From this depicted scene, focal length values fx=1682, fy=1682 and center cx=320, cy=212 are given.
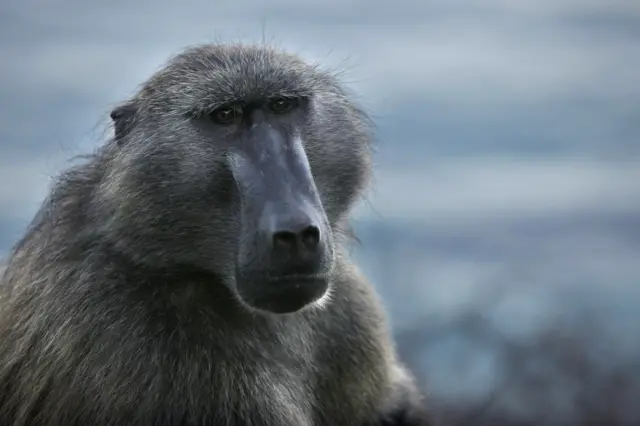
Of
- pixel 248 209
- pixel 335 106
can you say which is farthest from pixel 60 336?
pixel 335 106

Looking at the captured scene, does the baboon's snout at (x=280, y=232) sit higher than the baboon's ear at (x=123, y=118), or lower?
lower

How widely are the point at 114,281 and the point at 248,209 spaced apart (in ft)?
1.98

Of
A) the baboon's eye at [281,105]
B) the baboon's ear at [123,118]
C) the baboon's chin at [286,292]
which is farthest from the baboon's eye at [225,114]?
the baboon's chin at [286,292]

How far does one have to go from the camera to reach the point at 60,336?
5.77 m

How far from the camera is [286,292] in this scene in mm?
5418

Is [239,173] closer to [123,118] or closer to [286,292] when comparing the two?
[286,292]

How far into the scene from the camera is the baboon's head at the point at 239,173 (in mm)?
5422

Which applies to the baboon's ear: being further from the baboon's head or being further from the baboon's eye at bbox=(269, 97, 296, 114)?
the baboon's eye at bbox=(269, 97, 296, 114)

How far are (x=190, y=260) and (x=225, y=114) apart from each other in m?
0.52

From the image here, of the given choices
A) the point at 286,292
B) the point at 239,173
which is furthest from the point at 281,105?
the point at 286,292

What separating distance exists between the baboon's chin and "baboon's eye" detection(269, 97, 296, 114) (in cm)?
69

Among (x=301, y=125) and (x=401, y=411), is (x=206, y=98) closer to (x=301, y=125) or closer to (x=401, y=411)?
(x=301, y=125)

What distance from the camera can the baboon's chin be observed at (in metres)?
5.41

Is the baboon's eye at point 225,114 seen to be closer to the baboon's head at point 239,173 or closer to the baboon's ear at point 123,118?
the baboon's head at point 239,173
